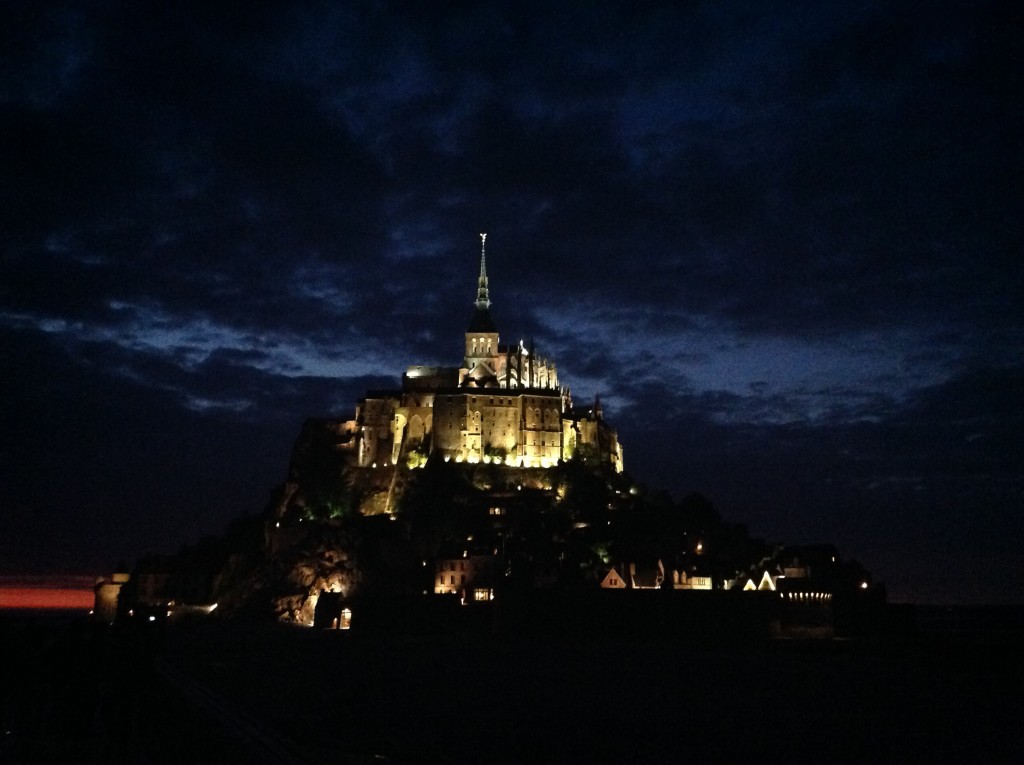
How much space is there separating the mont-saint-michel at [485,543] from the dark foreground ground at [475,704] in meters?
Result: 9.15

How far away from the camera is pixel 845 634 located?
7144 cm

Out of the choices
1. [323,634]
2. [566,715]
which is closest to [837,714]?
[566,715]

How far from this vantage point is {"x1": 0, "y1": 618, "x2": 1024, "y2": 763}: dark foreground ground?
14.5 m

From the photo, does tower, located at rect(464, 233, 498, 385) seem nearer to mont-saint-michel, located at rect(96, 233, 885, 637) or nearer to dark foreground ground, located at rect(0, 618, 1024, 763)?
mont-saint-michel, located at rect(96, 233, 885, 637)

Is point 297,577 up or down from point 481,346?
down

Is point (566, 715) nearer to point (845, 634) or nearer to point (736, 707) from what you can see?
point (736, 707)

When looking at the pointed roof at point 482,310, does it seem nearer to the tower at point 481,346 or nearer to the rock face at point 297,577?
the tower at point 481,346

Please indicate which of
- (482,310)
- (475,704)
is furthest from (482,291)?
(475,704)

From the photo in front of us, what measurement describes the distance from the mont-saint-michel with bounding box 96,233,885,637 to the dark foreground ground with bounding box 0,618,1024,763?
360 inches

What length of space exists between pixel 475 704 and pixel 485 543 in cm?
4727

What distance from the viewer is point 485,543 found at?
75500mm

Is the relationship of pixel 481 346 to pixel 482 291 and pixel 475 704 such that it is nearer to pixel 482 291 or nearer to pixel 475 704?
pixel 482 291

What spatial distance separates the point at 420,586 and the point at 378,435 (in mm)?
29019

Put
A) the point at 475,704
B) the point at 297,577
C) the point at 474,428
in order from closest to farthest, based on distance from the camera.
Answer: the point at 475,704 < the point at 297,577 < the point at 474,428
